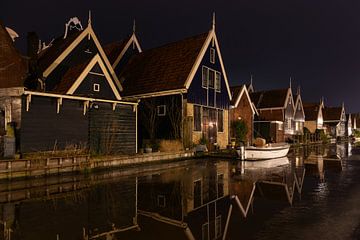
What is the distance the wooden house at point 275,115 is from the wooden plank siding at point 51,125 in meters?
31.3

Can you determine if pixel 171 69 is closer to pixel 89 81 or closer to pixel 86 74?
pixel 89 81

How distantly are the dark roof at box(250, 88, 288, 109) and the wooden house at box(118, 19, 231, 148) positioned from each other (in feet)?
62.3

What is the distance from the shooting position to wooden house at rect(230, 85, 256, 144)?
3625cm

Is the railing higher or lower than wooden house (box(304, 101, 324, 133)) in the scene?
lower

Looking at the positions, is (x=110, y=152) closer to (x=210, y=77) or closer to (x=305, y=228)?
(x=210, y=77)

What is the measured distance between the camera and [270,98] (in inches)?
2000

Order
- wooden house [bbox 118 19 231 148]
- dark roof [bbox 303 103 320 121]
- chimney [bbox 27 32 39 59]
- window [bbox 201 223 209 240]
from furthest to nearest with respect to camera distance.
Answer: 1. dark roof [bbox 303 103 320 121]
2. wooden house [bbox 118 19 231 148]
3. chimney [bbox 27 32 39 59]
4. window [bbox 201 223 209 240]

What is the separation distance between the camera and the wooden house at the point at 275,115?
1839 inches

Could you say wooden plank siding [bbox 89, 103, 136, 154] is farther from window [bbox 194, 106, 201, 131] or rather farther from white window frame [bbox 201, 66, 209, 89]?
white window frame [bbox 201, 66, 209, 89]

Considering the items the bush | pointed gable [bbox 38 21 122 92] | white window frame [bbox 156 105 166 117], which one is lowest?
the bush

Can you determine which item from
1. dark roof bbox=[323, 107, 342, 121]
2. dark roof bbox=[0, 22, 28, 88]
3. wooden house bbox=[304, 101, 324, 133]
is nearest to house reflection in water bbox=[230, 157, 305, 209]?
dark roof bbox=[0, 22, 28, 88]

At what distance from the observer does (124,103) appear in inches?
859

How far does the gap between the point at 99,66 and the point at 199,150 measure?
10.2 metres

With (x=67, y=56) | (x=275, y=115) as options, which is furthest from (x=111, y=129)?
(x=275, y=115)
